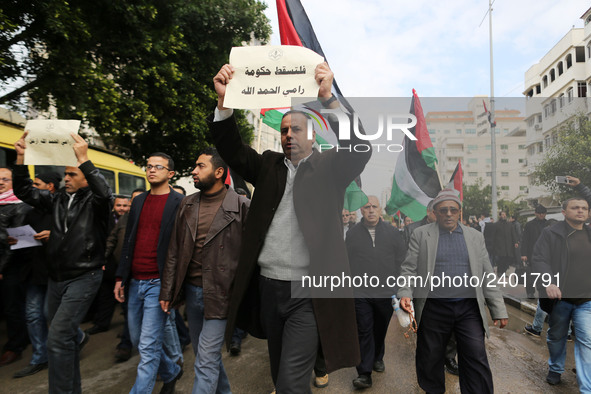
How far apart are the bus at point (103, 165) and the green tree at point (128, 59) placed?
67cm

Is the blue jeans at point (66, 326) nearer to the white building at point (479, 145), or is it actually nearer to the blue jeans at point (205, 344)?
the blue jeans at point (205, 344)

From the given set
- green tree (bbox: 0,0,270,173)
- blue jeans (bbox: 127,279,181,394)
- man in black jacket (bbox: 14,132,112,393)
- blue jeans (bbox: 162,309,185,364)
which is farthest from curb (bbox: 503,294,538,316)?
green tree (bbox: 0,0,270,173)

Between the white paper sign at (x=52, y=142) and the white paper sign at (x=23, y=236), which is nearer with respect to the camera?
the white paper sign at (x=52, y=142)

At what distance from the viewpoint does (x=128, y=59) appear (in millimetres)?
8930

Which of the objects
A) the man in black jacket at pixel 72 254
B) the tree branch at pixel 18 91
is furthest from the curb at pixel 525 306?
the tree branch at pixel 18 91

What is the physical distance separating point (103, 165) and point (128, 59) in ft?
10.1

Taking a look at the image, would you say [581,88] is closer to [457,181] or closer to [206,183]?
[457,181]

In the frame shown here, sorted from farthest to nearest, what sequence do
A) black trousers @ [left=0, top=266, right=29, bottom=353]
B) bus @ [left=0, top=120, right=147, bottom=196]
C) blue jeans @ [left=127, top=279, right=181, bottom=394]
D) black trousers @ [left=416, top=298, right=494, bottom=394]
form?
bus @ [left=0, top=120, right=147, bottom=196], black trousers @ [left=0, top=266, right=29, bottom=353], blue jeans @ [left=127, top=279, right=181, bottom=394], black trousers @ [left=416, top=298, right=494, bottom=394]

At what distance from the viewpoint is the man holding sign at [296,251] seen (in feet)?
6.39

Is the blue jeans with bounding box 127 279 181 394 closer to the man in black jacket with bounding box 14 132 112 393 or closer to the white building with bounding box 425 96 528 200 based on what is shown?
the man in black jacket with bounding box 14 132 112 393

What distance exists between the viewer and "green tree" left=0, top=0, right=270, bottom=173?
657 cm

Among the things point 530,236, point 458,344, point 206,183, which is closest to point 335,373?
point 458,344

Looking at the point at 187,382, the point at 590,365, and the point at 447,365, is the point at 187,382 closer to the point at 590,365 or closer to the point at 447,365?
the point at 447,365

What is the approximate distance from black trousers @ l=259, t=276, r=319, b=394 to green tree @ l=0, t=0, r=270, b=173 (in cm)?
641
